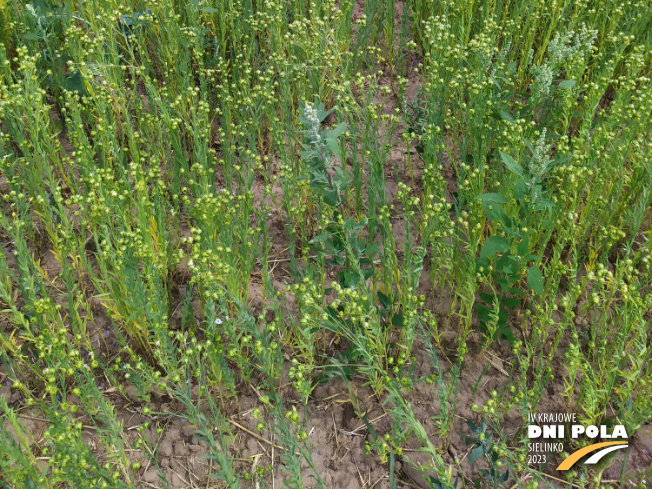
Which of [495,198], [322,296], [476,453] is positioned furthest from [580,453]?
[322,296]

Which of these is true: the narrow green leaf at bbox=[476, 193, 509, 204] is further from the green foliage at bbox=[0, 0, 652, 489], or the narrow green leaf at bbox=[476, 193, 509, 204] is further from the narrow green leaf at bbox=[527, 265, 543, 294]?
the narrow green leaf at bbox=[527, 265, 543, 294]

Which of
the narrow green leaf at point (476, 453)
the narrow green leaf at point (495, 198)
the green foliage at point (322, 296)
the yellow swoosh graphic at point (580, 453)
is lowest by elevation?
the yellow swoosh graphic at point (580, 453)

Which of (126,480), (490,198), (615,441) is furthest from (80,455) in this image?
(615,441)

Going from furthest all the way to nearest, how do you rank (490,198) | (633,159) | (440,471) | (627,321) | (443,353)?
(633,159), (443,353), (490,198), (627,321), (440,471)

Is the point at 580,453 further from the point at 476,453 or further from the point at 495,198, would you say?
the point at 495,198

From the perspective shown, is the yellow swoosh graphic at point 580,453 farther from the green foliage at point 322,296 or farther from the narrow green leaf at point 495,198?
the narrow green leaf at point 495,198

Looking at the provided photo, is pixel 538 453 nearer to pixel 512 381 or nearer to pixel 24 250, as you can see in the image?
pixel 512 381

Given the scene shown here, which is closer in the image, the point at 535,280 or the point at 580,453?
the point at 580,453

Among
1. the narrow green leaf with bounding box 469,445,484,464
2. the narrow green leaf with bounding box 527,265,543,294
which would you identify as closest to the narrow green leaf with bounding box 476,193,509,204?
the narrow green leaf with bounding box 527,265,543,294

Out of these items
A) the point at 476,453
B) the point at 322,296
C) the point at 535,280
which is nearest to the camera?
the point at 476,453

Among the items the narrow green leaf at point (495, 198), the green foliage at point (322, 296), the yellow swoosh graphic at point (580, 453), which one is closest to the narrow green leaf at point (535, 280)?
the green foliage at point (322, 296)

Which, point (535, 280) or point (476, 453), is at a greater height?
point (535, 280)

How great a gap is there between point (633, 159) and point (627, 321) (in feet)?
3.79

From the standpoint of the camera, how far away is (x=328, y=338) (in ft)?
8.49
